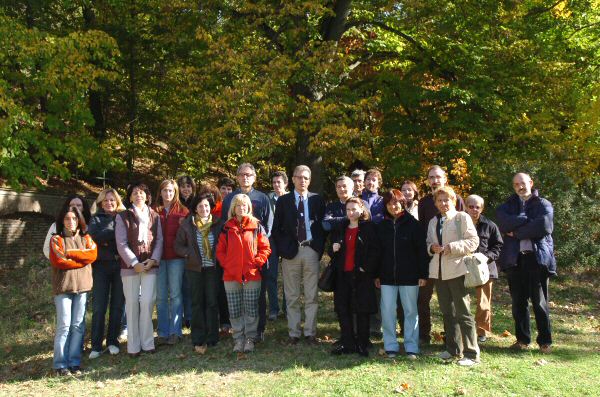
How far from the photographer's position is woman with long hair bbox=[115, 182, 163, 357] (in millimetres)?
Answer: 7004

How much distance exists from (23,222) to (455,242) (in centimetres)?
1341

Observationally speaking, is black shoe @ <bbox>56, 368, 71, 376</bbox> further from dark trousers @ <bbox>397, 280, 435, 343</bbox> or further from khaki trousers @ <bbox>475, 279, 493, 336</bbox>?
khaki trousers @ <bbox>475, 279, 493, 336</bbox>

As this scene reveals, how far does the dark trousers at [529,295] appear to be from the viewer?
271 inches

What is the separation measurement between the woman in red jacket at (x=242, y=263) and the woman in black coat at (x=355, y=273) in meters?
0.94

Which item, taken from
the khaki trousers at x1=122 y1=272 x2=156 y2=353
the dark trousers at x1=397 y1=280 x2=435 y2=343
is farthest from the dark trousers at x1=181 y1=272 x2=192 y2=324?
the dark trousers at x1=397 y1=280 x2=435 y2=343

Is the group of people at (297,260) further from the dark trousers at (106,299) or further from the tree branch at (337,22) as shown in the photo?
the tree branch at (337,22)

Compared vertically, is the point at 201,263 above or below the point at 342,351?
above

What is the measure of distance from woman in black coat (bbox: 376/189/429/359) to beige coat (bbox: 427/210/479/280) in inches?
8.5

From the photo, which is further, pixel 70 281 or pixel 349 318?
pixel 349 318

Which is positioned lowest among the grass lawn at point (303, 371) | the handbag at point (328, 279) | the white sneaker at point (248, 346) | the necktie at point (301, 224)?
the grass lawn at point (303, 371)

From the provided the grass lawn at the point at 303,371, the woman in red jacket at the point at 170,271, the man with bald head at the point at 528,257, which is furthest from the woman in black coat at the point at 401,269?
the woman in red jacket at the point at 170,271

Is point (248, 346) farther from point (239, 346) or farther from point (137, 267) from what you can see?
point (137, 267)

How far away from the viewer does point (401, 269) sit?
6.60 m

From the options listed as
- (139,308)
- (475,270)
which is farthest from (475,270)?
(139,308)
